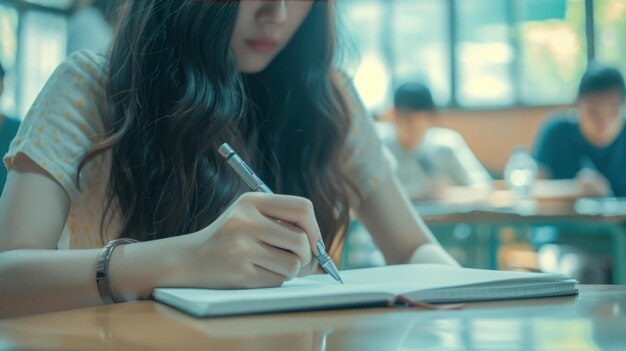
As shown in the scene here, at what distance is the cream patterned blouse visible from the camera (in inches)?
39.3

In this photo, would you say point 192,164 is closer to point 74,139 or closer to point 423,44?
point 74,139

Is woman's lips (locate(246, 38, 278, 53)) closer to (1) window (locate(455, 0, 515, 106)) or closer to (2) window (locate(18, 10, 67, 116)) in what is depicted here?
(2) window (locate(18, 10, 67, 116))

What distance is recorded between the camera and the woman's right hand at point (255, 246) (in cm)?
76

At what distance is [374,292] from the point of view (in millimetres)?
677

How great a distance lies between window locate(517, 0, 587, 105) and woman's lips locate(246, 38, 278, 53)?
20.2 ft

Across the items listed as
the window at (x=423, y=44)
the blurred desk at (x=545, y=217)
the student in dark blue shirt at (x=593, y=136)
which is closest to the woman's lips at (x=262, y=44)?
the blurred desk at (x=545, y=217)

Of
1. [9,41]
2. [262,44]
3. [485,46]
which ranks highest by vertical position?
[485,46]

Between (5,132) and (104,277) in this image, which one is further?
(5,132)

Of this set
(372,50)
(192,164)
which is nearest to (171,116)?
(192,164)

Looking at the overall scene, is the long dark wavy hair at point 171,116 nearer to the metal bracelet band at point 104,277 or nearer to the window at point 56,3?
the metal bracelet band at point 104,277

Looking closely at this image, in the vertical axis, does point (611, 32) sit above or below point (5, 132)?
above

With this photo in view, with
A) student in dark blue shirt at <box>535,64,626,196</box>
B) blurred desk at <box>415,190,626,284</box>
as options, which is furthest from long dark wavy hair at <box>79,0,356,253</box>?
student in dark blue shirt at <box>535,64,626,196</box>

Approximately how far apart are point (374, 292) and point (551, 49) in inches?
265

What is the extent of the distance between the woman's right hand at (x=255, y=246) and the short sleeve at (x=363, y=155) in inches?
21.8
